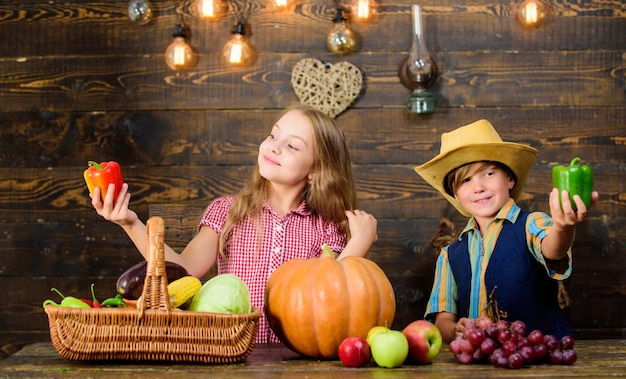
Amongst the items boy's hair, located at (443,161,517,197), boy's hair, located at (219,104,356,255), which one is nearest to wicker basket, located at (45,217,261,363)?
boy's hair, located at (219,104,356,255)

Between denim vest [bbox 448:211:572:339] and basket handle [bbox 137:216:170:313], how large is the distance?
3.68 ft

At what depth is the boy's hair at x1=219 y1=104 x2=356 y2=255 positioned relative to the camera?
2.37 m

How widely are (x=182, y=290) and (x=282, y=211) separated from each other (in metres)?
0.90

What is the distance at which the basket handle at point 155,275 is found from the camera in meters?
1.46

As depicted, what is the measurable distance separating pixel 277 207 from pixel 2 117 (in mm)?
1577

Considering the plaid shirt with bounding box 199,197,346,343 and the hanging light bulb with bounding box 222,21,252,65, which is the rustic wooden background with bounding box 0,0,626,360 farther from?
the plaid shirt with bounding box 199,197,346,343

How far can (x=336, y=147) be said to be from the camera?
7.88 ft

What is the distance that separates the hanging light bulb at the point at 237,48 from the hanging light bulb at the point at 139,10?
1.25 ft

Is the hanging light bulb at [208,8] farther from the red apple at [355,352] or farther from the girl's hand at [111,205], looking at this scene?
the red apple at [355,352]

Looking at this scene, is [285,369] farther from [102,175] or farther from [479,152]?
[479,152]

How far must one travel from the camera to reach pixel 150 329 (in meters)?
1.50

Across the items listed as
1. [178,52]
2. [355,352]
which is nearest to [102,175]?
[355,352]

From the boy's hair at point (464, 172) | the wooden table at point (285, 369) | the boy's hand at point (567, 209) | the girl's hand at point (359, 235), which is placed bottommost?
the wooden table at point (285, 369)

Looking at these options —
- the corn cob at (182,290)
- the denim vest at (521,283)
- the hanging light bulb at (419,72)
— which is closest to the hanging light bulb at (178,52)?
the hanging light bulb at (419,72)
